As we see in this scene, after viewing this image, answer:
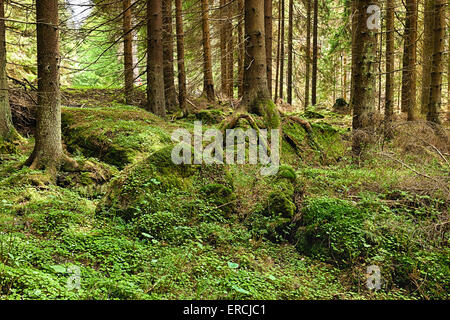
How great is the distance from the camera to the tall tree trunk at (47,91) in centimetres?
592

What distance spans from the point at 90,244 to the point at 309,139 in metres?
7.45

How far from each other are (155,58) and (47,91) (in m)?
6.40

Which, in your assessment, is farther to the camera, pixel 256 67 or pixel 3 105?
pixel 256 67

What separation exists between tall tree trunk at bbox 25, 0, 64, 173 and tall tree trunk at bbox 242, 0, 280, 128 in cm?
461

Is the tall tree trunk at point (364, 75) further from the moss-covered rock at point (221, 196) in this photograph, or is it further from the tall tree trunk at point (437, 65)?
the moss-covered rock at point (221, 196)

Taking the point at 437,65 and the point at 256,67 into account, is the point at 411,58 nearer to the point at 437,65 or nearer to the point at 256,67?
the point at 437,65

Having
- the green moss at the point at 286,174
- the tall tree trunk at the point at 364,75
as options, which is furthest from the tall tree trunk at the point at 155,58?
the green moss at the point at 286,174

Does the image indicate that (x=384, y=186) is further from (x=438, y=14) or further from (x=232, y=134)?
(x=438, y=14)

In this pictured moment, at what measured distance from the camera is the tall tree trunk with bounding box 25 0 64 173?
19.4 ft

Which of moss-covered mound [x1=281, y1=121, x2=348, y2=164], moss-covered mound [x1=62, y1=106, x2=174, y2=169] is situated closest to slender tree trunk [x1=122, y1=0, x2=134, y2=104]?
moss-covered mound [x1=62, y1=106, x2=174, y2=169]

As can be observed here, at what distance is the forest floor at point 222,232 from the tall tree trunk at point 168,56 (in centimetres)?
816

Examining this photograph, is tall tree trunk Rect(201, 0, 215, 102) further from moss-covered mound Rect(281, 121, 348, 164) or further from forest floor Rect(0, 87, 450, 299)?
forest floor Rect(0, 87, 450, 299)

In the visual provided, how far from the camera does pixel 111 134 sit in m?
8.52

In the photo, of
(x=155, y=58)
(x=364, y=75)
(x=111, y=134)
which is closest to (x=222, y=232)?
(x=111, y=134)
